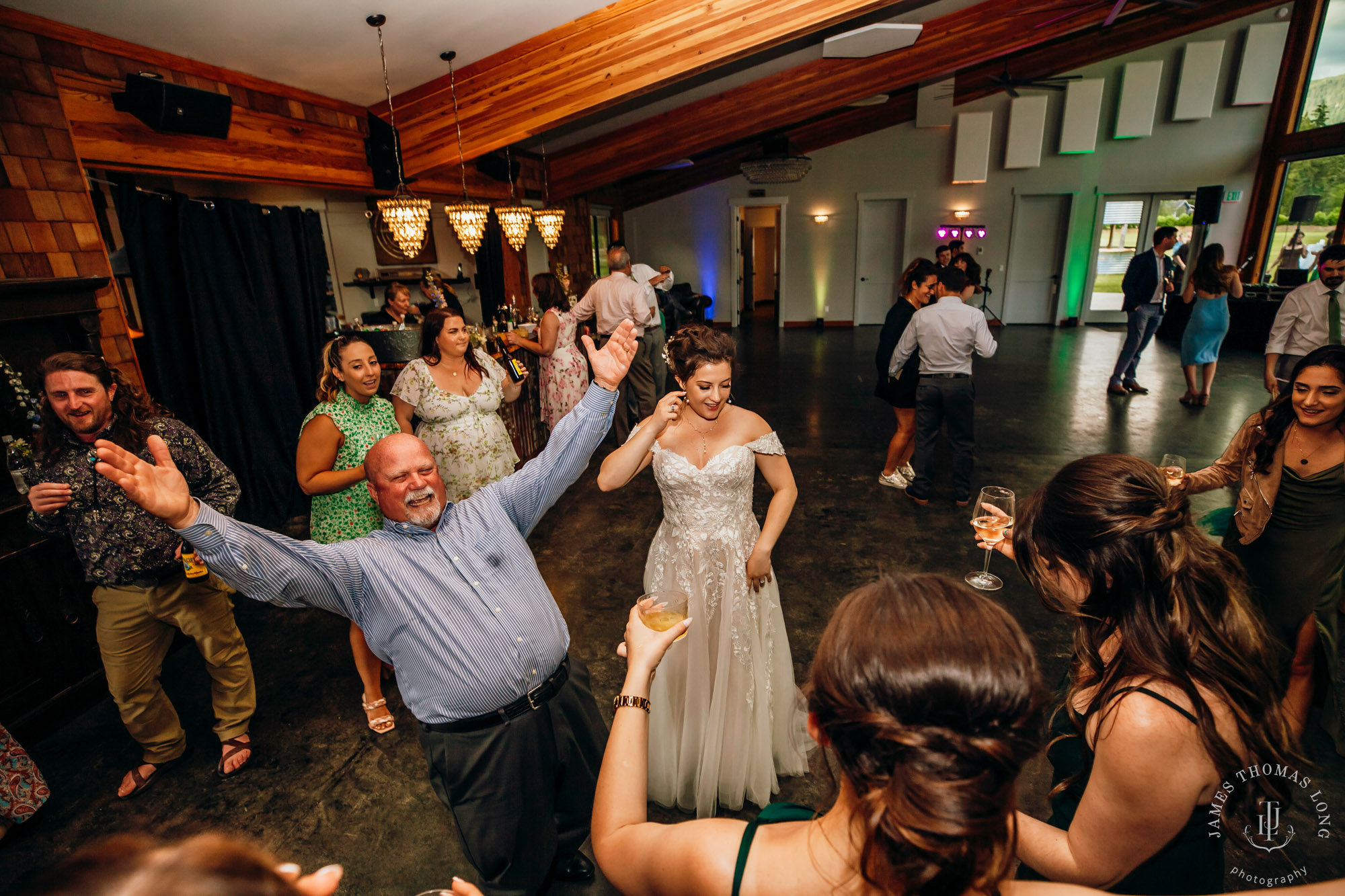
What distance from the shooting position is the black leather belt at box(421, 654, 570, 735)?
1.63m

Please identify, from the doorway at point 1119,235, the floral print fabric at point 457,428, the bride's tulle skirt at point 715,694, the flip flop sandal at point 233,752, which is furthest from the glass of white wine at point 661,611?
the doorway at point 1119,235

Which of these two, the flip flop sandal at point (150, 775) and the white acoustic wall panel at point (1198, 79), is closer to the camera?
the flip flop sandal at point (150, 775)

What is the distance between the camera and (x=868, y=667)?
0.72 m

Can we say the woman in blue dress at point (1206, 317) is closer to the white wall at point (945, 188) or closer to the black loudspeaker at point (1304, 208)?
the black loudspeaker at point (1304, 208)

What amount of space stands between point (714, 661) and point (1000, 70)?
526 inches

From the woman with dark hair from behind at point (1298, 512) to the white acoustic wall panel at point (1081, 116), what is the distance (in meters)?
12.3

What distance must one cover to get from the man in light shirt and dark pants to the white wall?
31.3ft

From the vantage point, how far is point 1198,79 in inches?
429

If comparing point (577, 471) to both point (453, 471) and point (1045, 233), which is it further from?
point (1045, 233)

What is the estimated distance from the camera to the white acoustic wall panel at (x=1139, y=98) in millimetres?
11070

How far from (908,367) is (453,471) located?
3284mm

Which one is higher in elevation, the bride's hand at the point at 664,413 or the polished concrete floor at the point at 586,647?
the bride's hand at the point at 664,413

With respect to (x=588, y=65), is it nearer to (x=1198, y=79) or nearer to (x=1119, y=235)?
(x=1198, y=79)

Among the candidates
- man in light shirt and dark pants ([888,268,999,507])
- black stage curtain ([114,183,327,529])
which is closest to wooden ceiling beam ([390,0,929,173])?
black stage curtain ([114,183,327,529])
